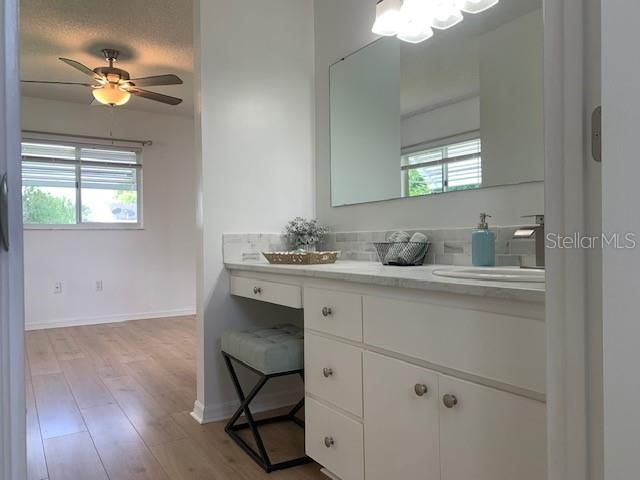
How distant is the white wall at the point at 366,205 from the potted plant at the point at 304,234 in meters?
0.10

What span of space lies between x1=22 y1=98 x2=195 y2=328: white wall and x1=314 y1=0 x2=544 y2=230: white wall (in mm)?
3331

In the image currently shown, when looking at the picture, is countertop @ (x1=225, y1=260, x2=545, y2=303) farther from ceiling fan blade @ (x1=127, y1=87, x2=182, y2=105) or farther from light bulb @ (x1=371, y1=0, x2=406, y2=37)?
ceiling fan blade @ (x1=127, y1=87, x2=182, y2=105)

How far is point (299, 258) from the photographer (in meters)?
2.15

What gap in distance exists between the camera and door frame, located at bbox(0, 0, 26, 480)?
51cm

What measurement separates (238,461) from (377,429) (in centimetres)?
83

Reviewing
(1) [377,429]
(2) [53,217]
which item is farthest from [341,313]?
(2) [53,217]

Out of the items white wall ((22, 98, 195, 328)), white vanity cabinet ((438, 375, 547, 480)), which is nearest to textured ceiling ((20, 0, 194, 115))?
white wall ((22, 98, 195, 328))

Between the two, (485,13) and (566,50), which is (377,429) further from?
(485,13)

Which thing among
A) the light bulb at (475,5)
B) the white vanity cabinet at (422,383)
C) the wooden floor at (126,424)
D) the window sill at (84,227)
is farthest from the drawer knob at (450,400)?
the window sill at (84,227)

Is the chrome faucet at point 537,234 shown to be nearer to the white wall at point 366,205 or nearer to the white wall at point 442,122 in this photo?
the white wall at point 366,205

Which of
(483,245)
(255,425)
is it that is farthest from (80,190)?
(483,245)

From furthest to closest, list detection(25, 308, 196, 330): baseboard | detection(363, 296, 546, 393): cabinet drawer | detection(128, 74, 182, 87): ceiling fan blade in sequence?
1. detection(25, 308, 196, 330): baseboard
2. detection(128, 74, 182, 87): ceiling fan blade
3. detection(363, 296, 546, 393): cabinet drawer

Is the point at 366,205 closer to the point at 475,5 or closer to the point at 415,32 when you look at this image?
the point at 415,32

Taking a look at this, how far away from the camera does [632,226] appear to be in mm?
486
